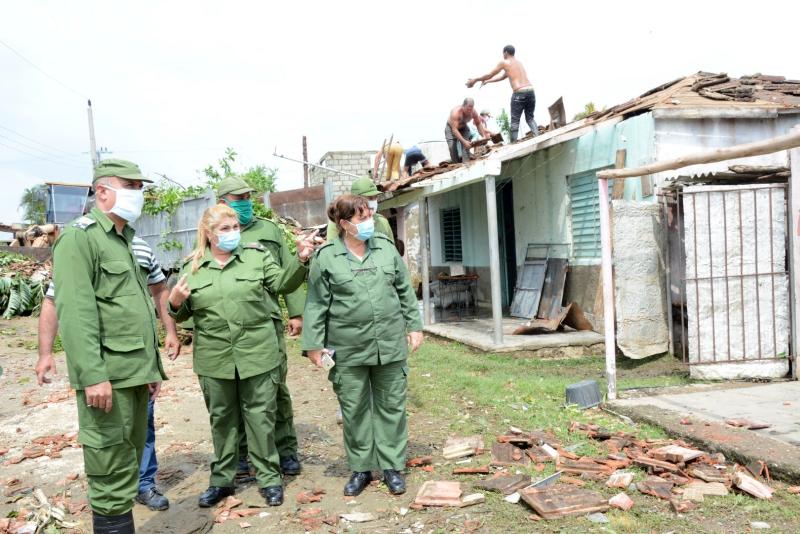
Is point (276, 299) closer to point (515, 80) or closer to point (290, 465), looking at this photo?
point (290, 465)

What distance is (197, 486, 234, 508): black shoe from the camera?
158 inches

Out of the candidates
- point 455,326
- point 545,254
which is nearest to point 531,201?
point 545,254

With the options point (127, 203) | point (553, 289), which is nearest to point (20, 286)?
point (553, 289)

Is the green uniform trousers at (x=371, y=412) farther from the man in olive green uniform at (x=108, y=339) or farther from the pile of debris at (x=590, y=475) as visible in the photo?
the man in olive green uniform at (x=108, y=339)

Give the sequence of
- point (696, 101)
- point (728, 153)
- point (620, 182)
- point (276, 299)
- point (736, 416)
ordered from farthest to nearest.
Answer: point (620, 182)
point (696, 101)
point (736, 416)
point (276, 299)
point (728, 153)

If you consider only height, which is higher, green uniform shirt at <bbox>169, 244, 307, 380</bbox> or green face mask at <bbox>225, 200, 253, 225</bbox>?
green face mask at <bbox>225, 200, 253, 225</bbox>

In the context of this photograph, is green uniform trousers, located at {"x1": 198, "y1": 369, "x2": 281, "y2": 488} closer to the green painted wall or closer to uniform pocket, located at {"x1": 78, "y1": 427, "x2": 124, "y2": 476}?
uniform pocket, located at {"x1": 78, "y1": 427, "x2": 124, "y2": 476}

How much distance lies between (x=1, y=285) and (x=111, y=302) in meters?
14.2

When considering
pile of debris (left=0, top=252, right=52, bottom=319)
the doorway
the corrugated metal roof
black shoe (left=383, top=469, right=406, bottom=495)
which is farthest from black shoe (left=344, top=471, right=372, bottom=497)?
pile of debris (left=0, top=252, right=52, bottom=319)

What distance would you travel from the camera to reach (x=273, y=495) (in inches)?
157

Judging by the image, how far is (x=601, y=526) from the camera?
336 centimetres

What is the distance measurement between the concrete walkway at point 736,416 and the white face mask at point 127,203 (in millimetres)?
3937

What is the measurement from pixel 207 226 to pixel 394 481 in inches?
79.7

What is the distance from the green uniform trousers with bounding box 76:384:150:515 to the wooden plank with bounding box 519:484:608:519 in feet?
7.10
